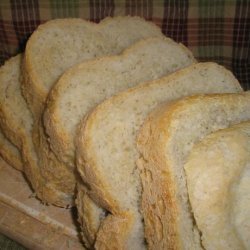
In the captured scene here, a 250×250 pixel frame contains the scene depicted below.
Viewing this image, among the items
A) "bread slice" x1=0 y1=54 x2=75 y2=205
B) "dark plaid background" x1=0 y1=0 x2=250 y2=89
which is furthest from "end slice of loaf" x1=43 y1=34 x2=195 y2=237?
"dark plaid background" x1=0 y1=0 x2=250 y2=89

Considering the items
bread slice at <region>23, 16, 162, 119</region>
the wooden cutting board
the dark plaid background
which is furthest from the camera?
the dark plaid background

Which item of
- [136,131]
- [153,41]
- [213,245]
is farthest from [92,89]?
[213,245]

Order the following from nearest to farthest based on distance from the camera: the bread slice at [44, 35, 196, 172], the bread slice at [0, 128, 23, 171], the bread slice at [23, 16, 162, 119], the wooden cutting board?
the bread slice at [44, 35, 196, 172] < the wooden cutting board < the bread slice at [23, 16, 162, 119] < the bread slice at [0, 128, 23, 171]

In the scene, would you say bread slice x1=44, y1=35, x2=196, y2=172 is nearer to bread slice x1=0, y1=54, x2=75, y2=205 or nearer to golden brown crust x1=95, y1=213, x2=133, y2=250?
bread slice x1=0, y1=54, x2=75, y2=205

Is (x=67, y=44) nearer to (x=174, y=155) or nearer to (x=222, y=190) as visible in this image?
(x=174, y=155)

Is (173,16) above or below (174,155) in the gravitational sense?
above

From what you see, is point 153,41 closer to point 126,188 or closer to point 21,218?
point 126,188

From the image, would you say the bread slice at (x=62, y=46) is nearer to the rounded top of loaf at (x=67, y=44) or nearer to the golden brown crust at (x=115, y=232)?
the rounded top of loaf at (x=67, y=44)

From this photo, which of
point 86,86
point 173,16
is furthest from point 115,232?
point 173,16
